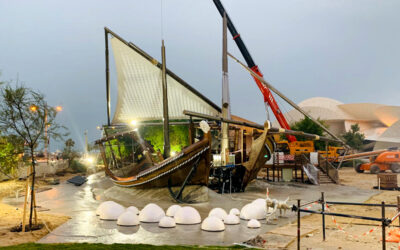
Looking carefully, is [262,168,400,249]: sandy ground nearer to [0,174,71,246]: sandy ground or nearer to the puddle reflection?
the puddle reflection

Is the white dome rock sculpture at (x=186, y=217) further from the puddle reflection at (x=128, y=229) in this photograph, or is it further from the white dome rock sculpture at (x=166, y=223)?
the puddle reflection at (x=128, y=229)

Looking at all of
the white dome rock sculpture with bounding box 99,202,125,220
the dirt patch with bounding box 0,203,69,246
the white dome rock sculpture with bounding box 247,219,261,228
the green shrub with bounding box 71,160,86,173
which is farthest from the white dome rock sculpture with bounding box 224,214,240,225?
the green shrub with bounding box 71,160,86,173

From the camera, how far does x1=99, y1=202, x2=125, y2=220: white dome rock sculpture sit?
386 inches

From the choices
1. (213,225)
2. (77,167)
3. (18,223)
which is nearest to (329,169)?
(213,225)

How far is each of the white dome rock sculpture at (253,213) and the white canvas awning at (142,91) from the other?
18.0m

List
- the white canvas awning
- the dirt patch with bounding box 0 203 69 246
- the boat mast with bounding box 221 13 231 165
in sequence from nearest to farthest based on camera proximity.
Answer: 1. the dirt patch with bounding box 0 203 69 246
2. the boat mast with bounding box 221 13 231 165
3. the white canvas awning

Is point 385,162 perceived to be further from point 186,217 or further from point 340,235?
point 186,217

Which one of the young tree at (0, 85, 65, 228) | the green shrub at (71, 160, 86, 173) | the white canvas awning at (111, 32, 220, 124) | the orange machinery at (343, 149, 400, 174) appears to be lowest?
the green shrub at (71, 160, 86, 173)

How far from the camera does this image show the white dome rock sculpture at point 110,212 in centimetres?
980

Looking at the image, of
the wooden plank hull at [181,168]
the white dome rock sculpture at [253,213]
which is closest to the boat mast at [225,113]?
the wooden plank hull at [181,168]

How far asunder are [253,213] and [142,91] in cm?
2294

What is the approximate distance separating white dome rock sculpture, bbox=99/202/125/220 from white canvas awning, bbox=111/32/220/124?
18.3 meters

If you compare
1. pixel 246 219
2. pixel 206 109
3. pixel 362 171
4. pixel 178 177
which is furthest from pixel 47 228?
pixel 362 171

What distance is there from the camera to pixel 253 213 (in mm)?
9836
